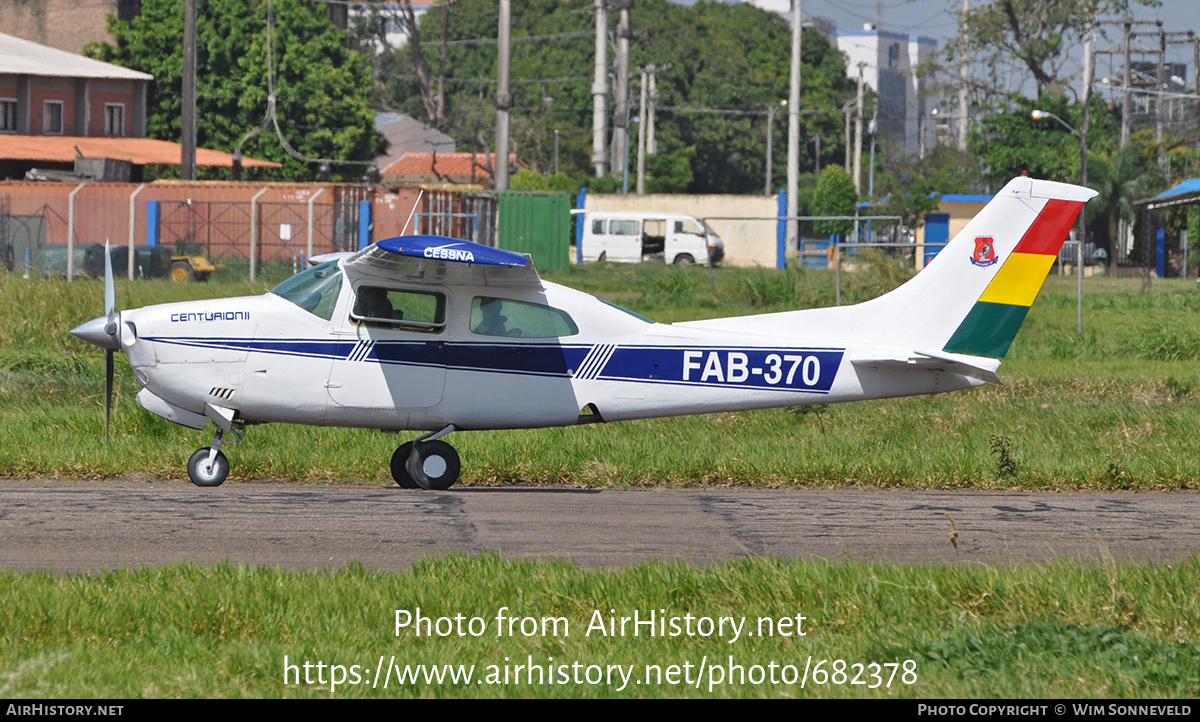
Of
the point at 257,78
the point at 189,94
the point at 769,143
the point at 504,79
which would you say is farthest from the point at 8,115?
the point at 769,143

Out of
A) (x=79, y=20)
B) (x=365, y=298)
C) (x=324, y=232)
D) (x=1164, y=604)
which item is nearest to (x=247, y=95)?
(x=79, y=20)

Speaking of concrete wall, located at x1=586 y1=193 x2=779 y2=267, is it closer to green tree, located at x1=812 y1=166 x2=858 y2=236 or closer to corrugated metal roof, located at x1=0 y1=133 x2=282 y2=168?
green tree, located at x1=812 y1=166 x2=858 y2=236

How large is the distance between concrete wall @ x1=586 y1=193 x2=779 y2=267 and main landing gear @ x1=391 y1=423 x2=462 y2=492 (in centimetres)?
4124

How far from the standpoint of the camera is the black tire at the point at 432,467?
1122cm

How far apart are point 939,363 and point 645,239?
126ft

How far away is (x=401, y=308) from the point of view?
36.3 feet

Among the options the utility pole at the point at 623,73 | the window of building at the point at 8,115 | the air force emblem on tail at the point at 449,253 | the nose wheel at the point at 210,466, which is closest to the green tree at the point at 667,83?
the utility pole at the point at 623,73

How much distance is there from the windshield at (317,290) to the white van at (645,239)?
37621mm

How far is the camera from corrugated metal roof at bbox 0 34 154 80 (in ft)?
175

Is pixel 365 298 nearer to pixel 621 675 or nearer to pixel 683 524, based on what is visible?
pixel 683 524

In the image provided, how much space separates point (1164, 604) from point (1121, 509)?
400 cm

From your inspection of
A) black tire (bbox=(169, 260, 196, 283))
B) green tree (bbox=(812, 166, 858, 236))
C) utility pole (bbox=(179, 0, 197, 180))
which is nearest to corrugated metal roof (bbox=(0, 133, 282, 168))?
utility pole (bbox=(179, 0, 197, 180))

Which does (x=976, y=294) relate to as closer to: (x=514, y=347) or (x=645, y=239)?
(x=514, y=347)

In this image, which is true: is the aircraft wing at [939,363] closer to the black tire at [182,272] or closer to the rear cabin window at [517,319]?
the rear cabin window at [517,319]
